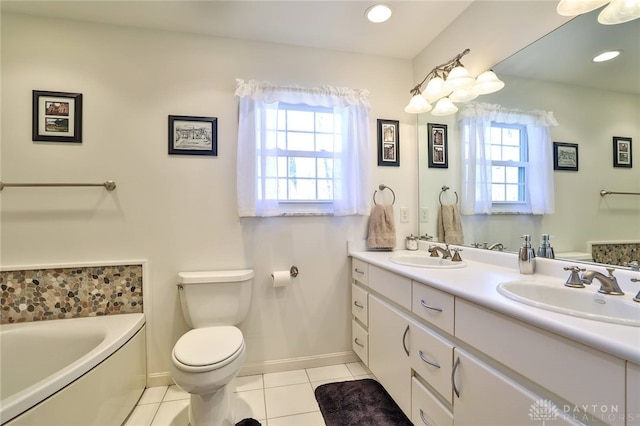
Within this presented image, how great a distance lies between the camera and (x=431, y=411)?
121 centimetres

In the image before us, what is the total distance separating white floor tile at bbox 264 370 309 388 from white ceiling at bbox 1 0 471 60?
2.42 meters

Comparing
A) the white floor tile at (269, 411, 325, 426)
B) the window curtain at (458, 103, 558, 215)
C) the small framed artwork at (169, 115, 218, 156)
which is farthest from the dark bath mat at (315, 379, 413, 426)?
the small framed artwork at (169, 115, 218, 156)

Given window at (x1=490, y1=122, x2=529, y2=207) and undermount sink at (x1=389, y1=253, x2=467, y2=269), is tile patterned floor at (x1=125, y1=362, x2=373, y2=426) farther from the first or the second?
window at (x1=490, y1=122, x2=529, y2=207)

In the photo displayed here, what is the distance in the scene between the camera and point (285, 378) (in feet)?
6.42

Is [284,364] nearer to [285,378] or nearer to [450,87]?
[285,378]

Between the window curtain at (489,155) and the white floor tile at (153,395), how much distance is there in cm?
234

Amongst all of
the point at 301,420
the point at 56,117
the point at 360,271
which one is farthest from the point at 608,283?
the point at 56,117

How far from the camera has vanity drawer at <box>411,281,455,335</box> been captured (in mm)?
1110

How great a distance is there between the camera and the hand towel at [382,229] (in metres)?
2.10

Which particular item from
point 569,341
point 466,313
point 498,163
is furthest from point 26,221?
point 498,163

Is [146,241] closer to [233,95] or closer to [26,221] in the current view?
[26,221]

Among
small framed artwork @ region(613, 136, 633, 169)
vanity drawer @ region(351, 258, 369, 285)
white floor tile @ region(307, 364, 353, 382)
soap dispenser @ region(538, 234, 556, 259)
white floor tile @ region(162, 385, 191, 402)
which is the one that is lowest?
white floor tile @ region(162, 385, 191, 402)

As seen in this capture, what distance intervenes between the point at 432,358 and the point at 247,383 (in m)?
1.31

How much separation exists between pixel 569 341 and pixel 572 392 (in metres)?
0.12
